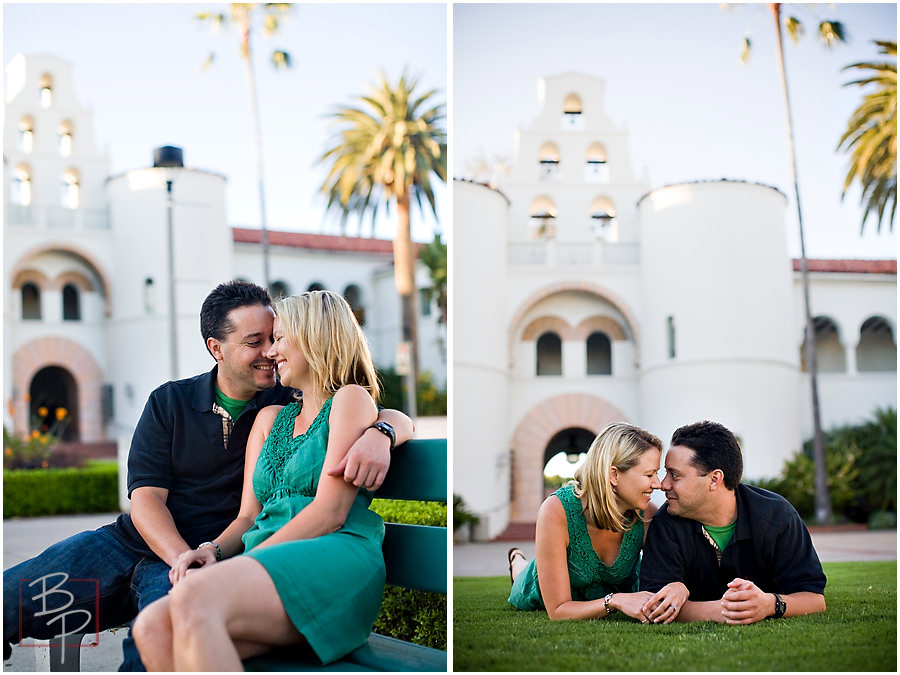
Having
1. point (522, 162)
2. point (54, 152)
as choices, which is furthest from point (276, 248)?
point (522, 162)

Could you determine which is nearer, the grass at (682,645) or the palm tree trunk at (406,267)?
the grass at (682,645)

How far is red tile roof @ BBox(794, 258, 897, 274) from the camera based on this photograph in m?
17.8

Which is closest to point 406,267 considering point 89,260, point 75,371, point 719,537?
point 89,260

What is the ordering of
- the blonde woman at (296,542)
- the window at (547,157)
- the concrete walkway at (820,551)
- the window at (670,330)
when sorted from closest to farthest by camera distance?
the blonde woman at (296,542) → the concrete walkway at (820,551) → the window at (670,330) → the window at (547,157)

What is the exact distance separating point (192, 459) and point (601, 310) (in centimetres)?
1325

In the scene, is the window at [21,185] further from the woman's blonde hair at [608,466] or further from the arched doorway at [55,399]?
the woman's blonde hair at [608,466]

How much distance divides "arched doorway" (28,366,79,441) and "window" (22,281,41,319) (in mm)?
1322

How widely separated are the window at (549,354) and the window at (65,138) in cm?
1267

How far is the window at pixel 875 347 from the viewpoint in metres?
18.2

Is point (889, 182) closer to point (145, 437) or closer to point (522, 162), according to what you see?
point (522, 162)

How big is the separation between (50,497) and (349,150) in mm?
10941

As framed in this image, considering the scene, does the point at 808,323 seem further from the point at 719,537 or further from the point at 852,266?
the point at 719,537

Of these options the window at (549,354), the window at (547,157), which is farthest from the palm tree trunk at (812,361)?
the window at (549,354)

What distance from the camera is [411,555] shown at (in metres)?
2.80
